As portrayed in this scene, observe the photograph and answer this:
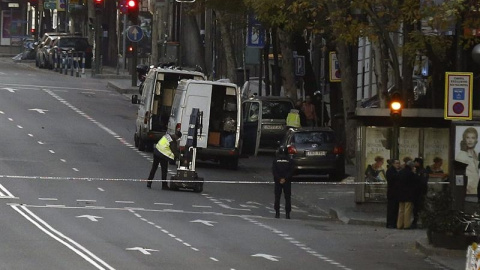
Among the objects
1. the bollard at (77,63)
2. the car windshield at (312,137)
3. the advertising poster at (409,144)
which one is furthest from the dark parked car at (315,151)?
the bollard at (77,63)

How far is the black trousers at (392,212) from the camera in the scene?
90.7ft

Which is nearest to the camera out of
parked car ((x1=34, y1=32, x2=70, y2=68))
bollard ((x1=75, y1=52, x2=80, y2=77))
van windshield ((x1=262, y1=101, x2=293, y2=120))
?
van windshield ((x1=262, y1=101, x2=293, y2=120))

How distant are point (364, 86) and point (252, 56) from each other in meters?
5.40

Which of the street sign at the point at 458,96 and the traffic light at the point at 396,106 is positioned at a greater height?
the street sign at the point at 458,96

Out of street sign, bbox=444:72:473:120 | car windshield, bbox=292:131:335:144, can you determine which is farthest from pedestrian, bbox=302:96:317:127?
street sign, bbox=444:72:473:120

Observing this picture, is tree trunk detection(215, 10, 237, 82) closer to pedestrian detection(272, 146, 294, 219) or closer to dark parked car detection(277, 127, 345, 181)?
dark parked car detection(277, 127, 345, 181)

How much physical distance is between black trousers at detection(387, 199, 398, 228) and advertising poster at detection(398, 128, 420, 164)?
7.49ft

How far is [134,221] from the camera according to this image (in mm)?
26062

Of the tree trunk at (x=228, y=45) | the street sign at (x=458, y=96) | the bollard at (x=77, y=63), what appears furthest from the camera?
the bollard at (x=77, y=63)

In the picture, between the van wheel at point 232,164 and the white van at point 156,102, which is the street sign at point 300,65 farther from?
the van wheel at point 232,164

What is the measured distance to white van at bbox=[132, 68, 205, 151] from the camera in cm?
3975

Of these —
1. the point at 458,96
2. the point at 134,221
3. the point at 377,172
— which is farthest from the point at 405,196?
the point at 134,221

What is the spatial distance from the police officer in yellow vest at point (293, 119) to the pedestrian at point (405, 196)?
1263cm

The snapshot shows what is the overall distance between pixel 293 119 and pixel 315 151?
447cm
